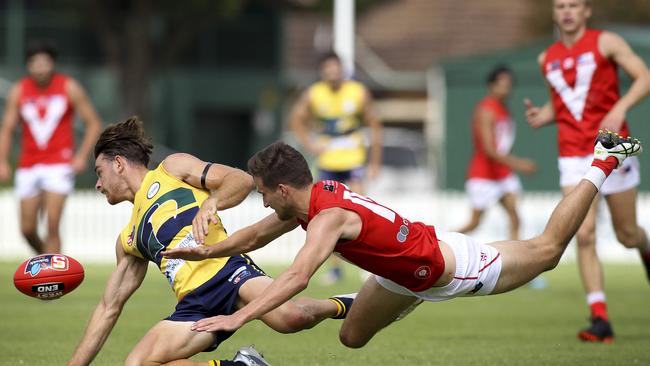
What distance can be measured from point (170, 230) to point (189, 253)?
45cm

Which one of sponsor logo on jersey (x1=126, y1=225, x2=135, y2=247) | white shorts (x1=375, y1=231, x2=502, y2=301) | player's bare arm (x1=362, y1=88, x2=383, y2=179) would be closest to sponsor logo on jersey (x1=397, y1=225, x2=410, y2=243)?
white shorts (x1=375, y1=231, x2=502, y2=301)

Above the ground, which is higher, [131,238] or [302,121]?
[131,238]

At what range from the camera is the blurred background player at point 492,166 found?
48.1 feet

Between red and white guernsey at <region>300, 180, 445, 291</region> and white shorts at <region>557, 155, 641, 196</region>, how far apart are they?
8.86ft

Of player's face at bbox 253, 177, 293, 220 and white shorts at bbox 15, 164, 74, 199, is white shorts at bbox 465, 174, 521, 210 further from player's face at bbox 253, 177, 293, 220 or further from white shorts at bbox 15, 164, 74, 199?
player's face at bbox 253, 177, 293, 220

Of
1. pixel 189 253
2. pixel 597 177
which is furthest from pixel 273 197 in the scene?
pixel 597 177

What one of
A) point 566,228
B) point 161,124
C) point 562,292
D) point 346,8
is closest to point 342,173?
point 562,292

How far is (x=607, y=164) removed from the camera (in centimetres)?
795

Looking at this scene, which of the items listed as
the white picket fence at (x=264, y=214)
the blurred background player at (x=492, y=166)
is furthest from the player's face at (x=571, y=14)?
the white picket fence at (x=264, y=214)

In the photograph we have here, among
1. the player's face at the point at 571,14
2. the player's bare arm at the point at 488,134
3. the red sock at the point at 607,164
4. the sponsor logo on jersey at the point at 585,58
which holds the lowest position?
the player's bare arm at the point at 488,134

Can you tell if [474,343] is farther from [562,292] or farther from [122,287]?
[562,292]

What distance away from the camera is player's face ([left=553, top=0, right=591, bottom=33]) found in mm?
9797

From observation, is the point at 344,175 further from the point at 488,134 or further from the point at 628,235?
the point at 628,235

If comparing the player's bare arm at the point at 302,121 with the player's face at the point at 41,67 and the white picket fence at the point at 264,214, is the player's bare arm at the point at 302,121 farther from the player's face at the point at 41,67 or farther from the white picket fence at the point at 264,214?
the white picket fence at the point at 264,214
